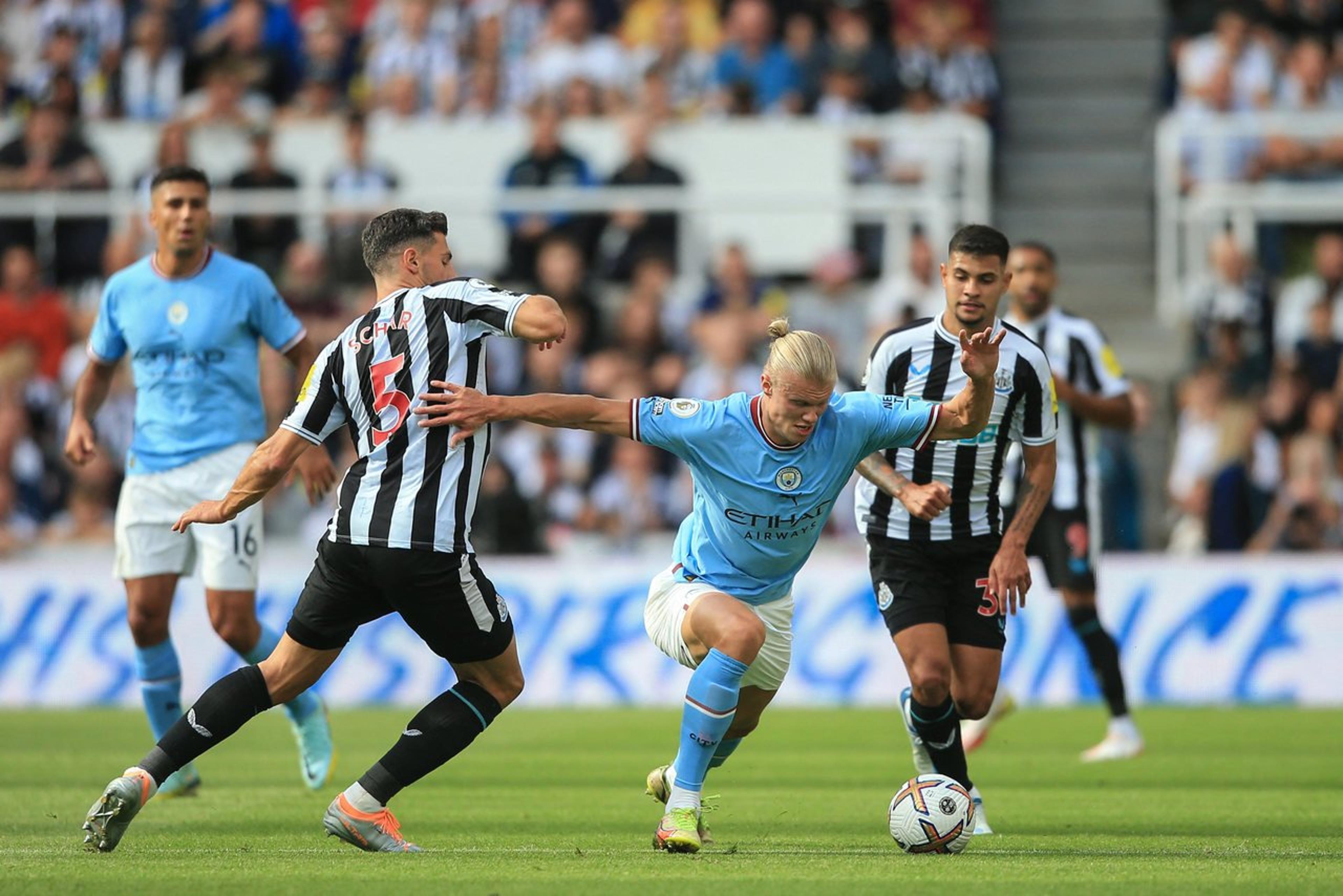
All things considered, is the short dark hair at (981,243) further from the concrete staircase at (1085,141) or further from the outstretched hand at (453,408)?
the concrete staircase at (1085,141)

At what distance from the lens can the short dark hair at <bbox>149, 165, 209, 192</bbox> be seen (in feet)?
27.8

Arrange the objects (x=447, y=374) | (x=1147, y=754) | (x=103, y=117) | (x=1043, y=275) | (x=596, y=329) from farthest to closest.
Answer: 1. (x=103, y=117)
2. (x=596, y=329)
3. (x=1147, y=754)
4. (x=1043, y=275)
5. (x=447, y=374)

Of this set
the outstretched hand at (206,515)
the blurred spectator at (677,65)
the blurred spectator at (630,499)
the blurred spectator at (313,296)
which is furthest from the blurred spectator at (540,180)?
the outstretched hand at (206,515)

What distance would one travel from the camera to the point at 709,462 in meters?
6.74

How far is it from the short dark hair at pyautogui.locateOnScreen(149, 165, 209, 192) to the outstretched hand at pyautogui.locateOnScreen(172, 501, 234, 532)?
234cm

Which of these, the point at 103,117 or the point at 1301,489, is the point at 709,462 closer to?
the point at 1301,489

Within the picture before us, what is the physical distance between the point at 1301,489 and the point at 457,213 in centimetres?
725

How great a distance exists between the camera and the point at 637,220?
16.6 meters

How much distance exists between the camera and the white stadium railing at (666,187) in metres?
16.6

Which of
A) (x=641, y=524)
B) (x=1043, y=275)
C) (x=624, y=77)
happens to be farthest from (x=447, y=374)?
(x=624, y=77)

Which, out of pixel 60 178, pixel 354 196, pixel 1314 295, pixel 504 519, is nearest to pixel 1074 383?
pixel 504 519

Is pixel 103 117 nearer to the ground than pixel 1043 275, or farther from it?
farther from it

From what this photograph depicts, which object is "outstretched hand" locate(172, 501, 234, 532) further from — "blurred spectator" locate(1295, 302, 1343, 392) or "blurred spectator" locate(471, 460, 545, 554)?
"blurred spectator" locate(1295, 302, 1343, 392)

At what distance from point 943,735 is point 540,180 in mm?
10323
